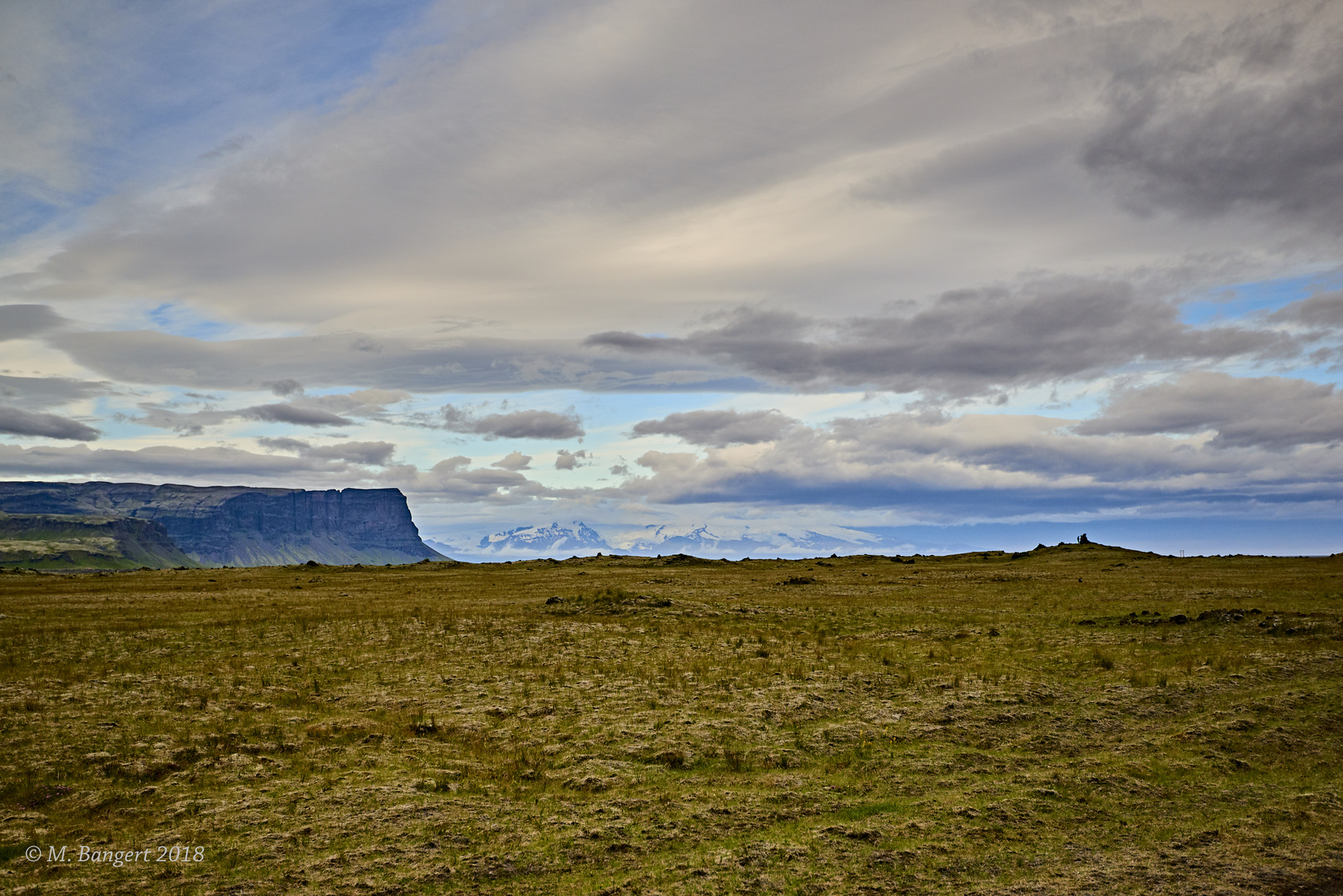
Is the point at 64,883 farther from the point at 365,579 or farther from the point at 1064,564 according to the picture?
the point at 1064,564

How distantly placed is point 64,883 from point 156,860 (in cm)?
156

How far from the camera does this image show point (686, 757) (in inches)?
886

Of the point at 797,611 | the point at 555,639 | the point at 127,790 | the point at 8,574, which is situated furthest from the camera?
the point at 8,574

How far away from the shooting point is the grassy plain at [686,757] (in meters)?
15.8

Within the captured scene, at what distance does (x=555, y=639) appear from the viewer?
43594mm

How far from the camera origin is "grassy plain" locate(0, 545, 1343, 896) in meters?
15.8

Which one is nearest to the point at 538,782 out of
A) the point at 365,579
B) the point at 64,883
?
the point at 64,883

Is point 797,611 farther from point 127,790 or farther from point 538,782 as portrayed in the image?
point 127,790

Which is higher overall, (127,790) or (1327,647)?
(1327,647)

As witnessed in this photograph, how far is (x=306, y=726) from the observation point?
83.7 feet

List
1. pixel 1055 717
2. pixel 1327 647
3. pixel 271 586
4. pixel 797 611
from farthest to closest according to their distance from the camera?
pixel 271 586
pixel 797 611
pixel 1327 647
pixel 1055 717

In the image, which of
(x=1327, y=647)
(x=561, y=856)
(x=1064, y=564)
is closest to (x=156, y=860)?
(x=561, y=856)

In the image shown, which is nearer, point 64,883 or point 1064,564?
point 64,883

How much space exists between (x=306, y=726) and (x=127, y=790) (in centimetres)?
A: 579
